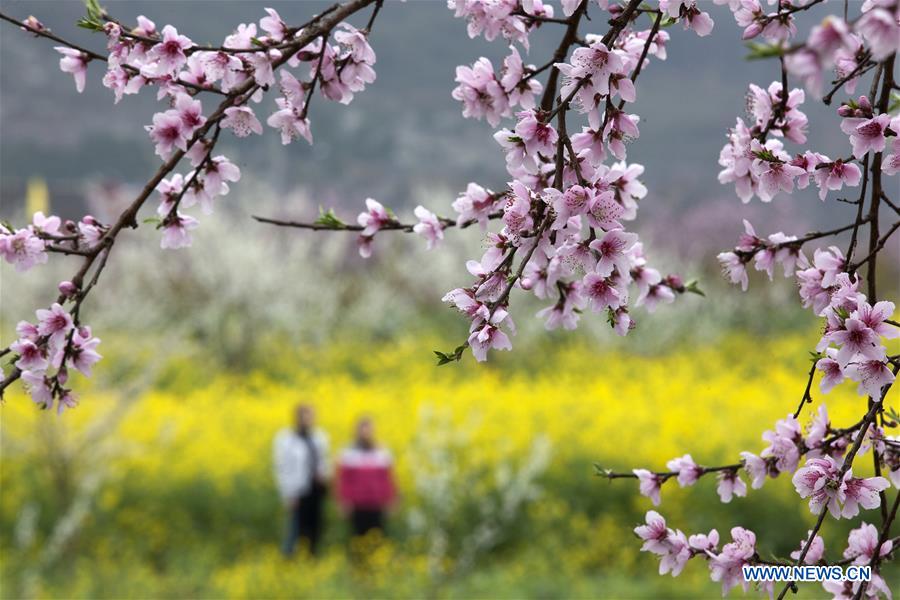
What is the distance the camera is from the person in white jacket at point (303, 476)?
7.95m

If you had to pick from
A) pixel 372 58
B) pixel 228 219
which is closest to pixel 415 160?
pixel 228 219

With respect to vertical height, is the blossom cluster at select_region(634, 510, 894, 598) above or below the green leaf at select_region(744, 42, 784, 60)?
below

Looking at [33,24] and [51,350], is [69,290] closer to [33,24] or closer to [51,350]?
[51,350]

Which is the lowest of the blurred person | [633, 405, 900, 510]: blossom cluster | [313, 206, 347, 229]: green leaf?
[633, 405, 900, 510]: blossom cluster

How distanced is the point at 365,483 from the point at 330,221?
6.30 meters

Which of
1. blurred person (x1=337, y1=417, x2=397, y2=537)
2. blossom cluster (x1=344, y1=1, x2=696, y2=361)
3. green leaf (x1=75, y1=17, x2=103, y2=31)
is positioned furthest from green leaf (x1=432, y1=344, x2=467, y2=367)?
blurred person (x1=337, y1=417, x2=397, y2=537)

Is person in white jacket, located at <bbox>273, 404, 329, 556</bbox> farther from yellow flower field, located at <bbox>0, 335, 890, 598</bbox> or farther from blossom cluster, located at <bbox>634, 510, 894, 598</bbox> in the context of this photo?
blossom cluster, located at <bbox>634, 510, 894, 598</bbox>

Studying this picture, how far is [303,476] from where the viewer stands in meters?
7.96

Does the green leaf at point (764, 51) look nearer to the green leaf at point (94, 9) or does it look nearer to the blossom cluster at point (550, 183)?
the blossom cluster at point (550, 183)

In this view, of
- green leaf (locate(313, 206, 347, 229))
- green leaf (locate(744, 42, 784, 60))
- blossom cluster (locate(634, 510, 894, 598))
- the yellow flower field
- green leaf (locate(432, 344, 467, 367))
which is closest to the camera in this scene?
green leaf (locate(744, 42, 784, 60))

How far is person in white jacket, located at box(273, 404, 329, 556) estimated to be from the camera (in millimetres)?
7945

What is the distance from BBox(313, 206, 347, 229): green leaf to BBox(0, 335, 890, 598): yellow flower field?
4513 mm

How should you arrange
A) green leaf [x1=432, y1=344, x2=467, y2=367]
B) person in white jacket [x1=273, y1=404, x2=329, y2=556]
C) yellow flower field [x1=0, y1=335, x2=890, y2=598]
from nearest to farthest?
green leaf [x1=432, y1=344, x2=467, y2=367]
yellow flower field [x1=0, y1=335, x2=890, y2=598]
person in white jacket [x1=273, y1=404, x2=329, y2=556]

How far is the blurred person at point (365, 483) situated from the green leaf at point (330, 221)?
6.16 meters
